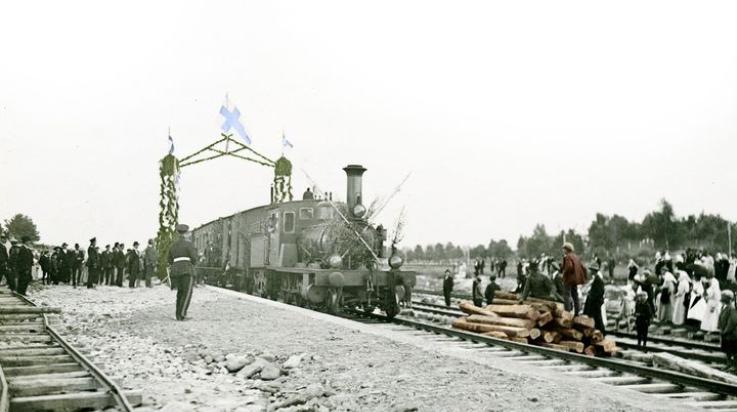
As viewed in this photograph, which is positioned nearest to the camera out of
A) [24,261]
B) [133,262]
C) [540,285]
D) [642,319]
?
[642,319]

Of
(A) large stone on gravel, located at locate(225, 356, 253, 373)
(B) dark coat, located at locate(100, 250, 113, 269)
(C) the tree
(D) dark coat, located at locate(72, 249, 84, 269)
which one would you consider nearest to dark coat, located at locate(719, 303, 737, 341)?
(A) large stone on gravel, located at locate(225, 356, 253, 373)

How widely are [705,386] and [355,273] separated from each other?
28.0 ft

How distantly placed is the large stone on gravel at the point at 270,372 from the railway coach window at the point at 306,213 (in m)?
9.67

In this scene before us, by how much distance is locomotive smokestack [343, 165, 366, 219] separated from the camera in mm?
15492

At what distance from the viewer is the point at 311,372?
7.50 m

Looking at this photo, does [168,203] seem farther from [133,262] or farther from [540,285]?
[540,285]

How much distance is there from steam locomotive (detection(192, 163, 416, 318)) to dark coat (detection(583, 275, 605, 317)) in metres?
4.20

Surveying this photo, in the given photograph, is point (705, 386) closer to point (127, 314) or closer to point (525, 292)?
point (525, 292)

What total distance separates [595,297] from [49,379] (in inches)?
368

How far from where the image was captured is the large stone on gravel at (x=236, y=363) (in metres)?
7.74

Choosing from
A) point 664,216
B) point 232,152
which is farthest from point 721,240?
point 232,152

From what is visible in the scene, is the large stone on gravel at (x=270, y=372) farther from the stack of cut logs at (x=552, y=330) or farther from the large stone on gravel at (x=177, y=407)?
the stack of cut logs at (x=552, y=330)

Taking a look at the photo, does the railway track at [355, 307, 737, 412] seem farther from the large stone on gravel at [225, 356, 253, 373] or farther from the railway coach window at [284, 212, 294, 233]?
the railway coach window at [284, 212, 294, 233]

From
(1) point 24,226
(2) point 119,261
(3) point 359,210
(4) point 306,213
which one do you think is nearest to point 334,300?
(3) point 359,210
